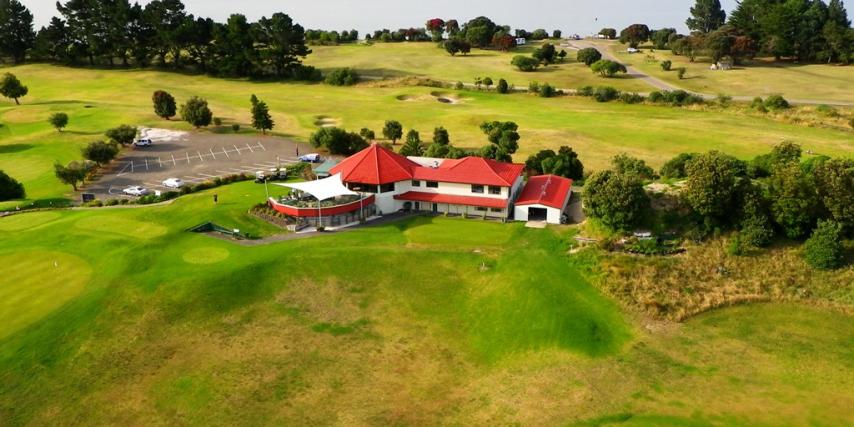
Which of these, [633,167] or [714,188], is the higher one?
[714,188]

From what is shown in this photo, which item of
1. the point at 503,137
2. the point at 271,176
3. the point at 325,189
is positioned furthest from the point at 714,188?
the point at 271,176

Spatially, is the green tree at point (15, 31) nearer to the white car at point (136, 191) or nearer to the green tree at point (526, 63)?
the white car at point (136, 191)

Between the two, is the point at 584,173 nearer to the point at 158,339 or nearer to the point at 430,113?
the point at 430,113

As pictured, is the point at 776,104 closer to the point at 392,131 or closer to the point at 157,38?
the point at 392,131

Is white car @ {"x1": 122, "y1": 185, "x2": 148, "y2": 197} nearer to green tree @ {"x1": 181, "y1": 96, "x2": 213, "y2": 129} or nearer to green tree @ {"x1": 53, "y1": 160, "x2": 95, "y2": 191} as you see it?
green tree @ {"x1": 53, "y1": 160, "x2": 95, "y2": 191}

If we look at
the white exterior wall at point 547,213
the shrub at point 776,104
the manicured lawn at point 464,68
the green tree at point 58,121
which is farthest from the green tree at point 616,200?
the green tree at point 58,121

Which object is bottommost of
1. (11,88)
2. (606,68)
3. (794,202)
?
(794,202)
